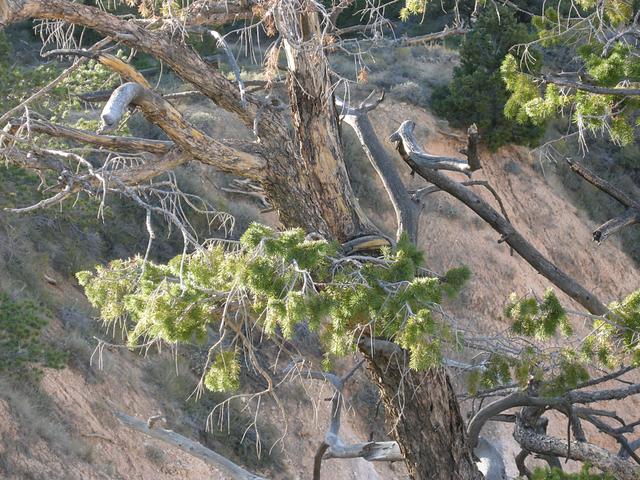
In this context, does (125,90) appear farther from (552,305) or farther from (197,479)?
(197,479)

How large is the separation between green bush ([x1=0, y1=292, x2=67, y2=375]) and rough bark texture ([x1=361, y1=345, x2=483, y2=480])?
498 centimetres

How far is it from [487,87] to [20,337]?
16.0 m

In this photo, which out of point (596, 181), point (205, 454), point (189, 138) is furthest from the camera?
point (205, 454)

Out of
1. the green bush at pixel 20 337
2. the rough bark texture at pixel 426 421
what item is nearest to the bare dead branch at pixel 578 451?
the rough bark texture at pixel 426 421

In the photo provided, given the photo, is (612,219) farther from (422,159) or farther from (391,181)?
(391,181)

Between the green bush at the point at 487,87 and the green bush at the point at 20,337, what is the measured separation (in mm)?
15088

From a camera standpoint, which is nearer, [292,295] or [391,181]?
[292,295]

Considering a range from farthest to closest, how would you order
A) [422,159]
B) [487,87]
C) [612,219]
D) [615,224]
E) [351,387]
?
[487,87] < [351,387] < [422,159] < [615,224] < [612,219]

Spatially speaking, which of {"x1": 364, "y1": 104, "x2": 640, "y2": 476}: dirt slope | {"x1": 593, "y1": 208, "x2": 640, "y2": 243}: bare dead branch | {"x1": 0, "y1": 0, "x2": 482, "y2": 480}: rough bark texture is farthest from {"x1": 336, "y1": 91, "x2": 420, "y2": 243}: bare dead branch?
{"x1": 364, "y1": 104, "x2": 640, "y2": 476}: dirt slope

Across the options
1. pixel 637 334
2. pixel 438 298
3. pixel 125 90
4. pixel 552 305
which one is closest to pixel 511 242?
pixel 552 305

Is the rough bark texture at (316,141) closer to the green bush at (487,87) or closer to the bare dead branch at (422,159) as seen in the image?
the bare dead branch at (422,159)

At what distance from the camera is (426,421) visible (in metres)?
6.46

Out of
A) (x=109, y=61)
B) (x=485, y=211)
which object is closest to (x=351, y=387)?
(x=485, y=211)

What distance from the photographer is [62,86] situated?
12211mm
